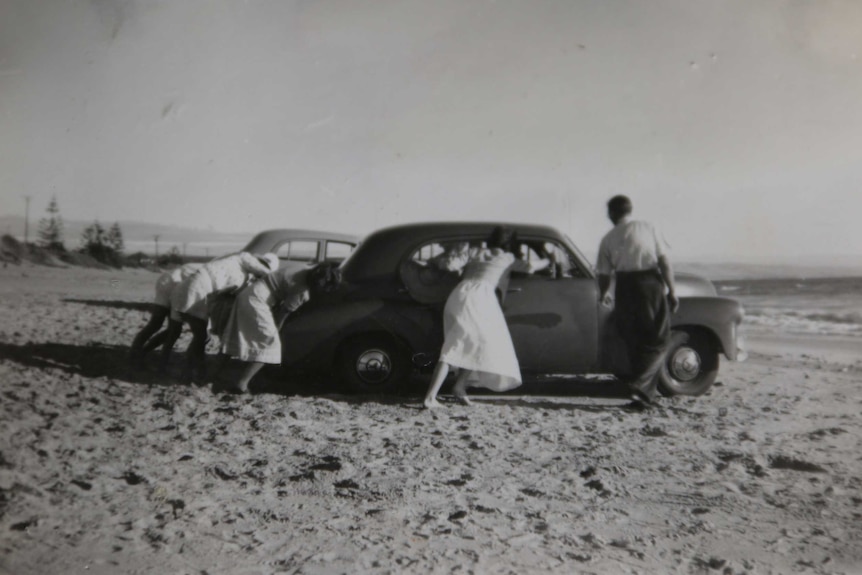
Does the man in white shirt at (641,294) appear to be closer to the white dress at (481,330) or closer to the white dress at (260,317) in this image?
the white dress at (481,330)

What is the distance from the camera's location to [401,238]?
4672mm

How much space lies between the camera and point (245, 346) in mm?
4410

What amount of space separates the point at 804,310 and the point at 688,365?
814 centimetres

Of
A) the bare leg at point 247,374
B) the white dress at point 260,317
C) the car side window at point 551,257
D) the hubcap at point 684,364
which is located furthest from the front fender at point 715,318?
the bare leg at point 247,374

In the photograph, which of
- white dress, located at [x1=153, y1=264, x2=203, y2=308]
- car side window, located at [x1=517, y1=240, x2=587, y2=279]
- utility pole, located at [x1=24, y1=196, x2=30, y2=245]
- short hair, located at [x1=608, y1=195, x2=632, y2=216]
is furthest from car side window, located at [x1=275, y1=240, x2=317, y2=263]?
short hair, located at [x1=608, y1=195, x2=632, y2=216]

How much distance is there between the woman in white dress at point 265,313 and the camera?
440cm

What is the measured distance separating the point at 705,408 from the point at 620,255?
46.3 inches

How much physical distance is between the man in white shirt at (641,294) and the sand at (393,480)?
0.31 metres

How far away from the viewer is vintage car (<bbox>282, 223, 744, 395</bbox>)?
175 inches

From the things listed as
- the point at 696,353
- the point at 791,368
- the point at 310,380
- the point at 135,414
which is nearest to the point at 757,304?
the point at 791,368

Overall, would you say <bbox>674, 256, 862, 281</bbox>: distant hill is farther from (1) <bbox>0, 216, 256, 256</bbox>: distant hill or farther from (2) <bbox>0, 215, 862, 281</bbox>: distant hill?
(1) <bbox>0, 216, 256, 256</bbox>: distant hill

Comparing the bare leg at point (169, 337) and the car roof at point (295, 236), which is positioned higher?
the car roof at point (295, 236)

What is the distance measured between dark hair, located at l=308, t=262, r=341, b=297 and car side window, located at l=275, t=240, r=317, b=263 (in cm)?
285

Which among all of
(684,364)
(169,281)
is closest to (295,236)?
(169,281)
